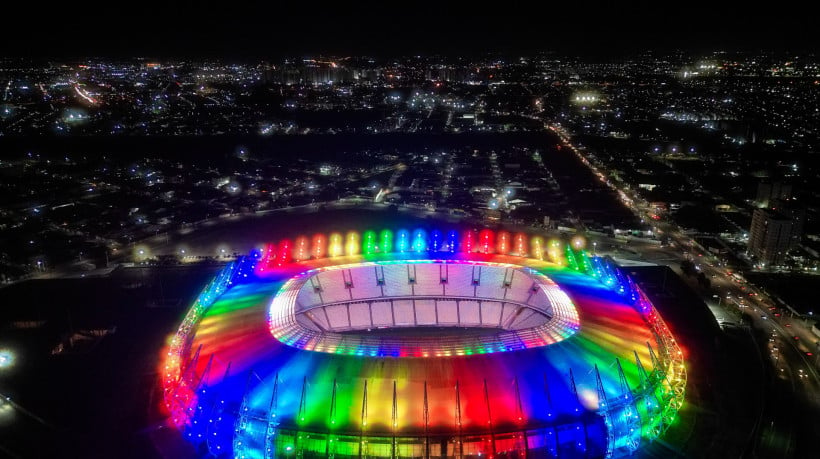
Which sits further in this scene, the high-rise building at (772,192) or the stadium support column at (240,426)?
the high-rise building at (772,192)

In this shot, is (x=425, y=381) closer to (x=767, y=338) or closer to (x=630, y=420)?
(x=630, y=420)

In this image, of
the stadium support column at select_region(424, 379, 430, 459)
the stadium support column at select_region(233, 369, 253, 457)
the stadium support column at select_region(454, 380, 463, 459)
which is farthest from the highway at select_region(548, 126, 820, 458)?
the stadium support column at select_region(233, 369, 253, 457)

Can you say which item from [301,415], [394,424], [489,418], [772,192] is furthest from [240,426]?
[772,192]

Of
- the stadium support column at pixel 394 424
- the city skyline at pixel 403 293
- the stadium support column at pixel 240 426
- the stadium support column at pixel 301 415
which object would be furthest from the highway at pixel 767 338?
the stadium support column at pixel 240 426

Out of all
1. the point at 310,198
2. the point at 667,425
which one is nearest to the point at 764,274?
the point at 667,425

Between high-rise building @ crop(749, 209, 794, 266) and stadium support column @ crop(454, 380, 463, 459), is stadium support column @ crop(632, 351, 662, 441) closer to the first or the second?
stadium support column @ crop(454, 380, 463, 459)

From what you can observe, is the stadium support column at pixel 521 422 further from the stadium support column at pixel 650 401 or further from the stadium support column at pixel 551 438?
the stadium support column at pixel 650 401
